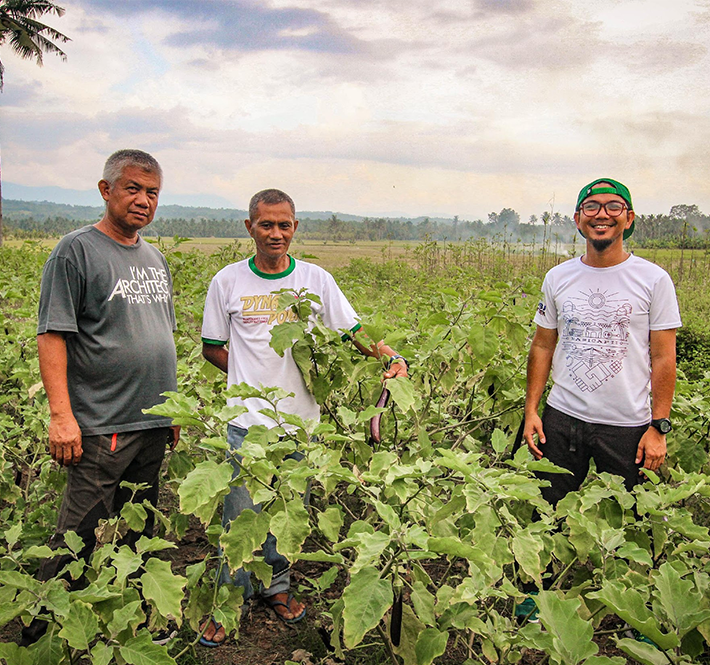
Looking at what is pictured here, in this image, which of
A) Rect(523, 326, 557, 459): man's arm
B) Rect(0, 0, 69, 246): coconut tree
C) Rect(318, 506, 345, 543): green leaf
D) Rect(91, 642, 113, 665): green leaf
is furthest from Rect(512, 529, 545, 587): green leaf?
Rect(0, 0, 69, 246): coconut tree

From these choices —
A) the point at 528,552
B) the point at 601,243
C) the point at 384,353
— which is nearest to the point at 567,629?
the point at 528,552

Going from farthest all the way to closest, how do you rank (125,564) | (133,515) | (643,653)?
(133,515) → (125,564) → (643,653)

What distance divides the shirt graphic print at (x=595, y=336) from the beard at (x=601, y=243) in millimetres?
160


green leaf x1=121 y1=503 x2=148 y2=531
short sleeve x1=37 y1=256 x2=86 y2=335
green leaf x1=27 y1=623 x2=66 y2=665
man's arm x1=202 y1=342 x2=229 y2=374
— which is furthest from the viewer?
man's arm x1=202 y1=342 x2=229 y2=374

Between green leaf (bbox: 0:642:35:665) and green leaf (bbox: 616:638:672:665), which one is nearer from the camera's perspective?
green leaf (bbox: 616:638:672:665)

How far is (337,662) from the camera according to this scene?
7.47 feet

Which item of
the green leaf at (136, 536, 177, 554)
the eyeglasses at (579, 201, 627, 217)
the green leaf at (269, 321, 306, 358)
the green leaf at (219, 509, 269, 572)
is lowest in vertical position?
the green leaf at (136, 536, 177, 554)

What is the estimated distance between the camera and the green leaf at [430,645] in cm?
133

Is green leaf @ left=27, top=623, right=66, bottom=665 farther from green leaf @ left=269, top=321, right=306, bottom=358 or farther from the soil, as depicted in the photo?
green leaf @ left=269, top=321, right=306, bottom=358

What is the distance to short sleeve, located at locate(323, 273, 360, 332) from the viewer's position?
95.0 inches

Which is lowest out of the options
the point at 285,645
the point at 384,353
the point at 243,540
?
the point at 285,645

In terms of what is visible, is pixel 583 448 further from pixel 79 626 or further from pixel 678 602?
pixel 79 626

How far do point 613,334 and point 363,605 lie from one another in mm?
1535

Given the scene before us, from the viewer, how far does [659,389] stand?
7.47 feet
